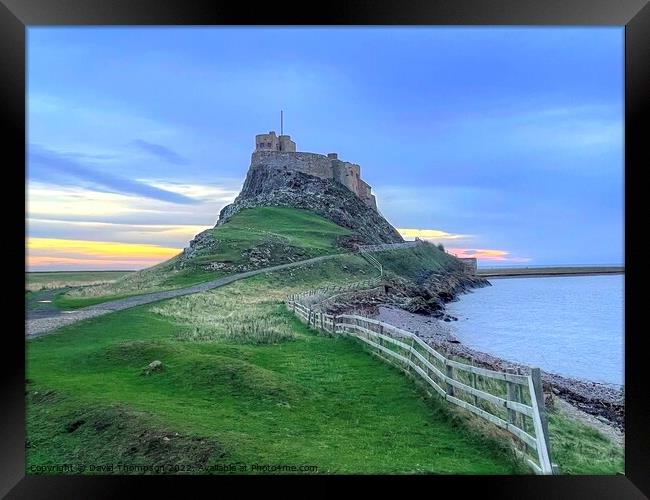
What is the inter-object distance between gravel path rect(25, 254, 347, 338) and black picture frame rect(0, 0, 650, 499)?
147cm

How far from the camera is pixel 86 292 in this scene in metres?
7.50

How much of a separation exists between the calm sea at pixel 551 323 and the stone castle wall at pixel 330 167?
9.19ft

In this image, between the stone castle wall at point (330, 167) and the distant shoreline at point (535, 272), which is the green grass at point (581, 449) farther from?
the stone castle wall at point (330, 167)

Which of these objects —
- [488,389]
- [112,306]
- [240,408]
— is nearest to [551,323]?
[488,389]

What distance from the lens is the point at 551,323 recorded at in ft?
29.0

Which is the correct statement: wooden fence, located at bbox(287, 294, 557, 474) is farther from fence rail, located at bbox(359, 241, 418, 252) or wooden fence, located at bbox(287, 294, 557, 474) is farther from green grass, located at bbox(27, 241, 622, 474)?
fence rail, located at bbox(359, 241, 418, 252)

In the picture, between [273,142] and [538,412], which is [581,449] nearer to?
[538,412]

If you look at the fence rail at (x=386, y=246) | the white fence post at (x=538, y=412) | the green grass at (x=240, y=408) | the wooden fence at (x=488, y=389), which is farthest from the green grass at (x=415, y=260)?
the white fence post at (x=538, y=412)

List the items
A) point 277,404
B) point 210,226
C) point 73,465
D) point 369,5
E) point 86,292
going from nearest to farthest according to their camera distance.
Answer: point 369,5 < point 73,465 < point 277,404 < point 86,292 < point 210,226

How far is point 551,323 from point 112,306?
304 inches

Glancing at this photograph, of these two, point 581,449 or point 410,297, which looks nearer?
point 581,449
